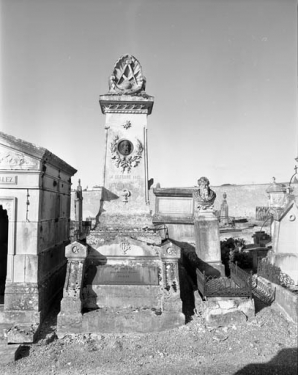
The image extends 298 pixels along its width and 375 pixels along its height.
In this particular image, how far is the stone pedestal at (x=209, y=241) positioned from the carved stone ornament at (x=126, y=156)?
2741 millimetres

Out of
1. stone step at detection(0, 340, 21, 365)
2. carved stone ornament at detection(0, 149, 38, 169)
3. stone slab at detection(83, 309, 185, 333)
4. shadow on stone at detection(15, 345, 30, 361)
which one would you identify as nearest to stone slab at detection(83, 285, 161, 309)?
stone slab at detection(83, 309, 185, 333)

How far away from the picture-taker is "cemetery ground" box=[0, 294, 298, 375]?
488 cm

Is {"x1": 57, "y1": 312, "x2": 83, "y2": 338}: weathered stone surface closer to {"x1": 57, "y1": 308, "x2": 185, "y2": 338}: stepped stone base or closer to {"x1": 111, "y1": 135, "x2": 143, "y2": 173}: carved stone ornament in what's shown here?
{"x1": 57, "y1": 308, "x2": 185, "y2": 338}: stepped stone base

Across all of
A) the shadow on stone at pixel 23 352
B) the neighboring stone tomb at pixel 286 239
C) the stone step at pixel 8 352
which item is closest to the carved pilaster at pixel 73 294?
the shadow on stone at pixel 23 352

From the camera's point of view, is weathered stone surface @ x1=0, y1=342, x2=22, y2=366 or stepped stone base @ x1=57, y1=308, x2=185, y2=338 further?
stepped stone base @ x1=57, y1=308, x2=185, y2=338

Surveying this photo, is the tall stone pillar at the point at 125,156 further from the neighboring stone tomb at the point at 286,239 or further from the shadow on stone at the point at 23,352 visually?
the neighboring stone tomb at the point at 286,239

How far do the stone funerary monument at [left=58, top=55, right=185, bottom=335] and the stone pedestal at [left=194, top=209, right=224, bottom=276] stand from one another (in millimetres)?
1384

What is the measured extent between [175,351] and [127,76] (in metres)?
7.95

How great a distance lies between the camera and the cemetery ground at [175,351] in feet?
16.0

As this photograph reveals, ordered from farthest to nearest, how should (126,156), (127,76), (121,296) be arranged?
(127,76) < (126,156) < (121,296)

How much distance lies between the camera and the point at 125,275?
23.4ft

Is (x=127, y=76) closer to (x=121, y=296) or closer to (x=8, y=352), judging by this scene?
(x=121, y=296)

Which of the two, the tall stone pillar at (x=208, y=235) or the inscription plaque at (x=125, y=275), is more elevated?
the tall stone pillar at (x=208, y=235)

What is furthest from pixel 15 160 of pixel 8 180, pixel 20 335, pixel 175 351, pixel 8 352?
pixel 175 351
